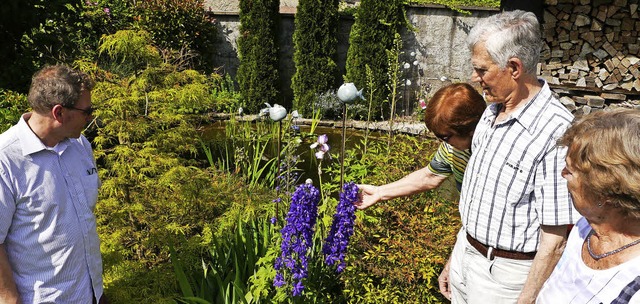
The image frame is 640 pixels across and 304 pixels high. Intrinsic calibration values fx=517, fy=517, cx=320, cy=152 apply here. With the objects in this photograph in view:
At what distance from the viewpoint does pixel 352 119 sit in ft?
23.6

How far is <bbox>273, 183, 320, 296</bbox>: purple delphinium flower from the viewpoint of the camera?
2.07m

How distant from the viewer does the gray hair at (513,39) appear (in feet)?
5.16

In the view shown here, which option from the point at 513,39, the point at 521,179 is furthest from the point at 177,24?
the point at 521,179

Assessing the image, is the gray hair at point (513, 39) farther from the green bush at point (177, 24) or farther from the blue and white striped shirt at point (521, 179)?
the green bush at point (177, 24)

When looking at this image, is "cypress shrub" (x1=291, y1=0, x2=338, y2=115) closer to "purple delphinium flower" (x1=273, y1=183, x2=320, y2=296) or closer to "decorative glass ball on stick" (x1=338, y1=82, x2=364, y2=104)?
"decorative glass ball on stick" (x1=338, y1=82, x2=364, y2=104)

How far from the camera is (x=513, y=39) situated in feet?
5.16

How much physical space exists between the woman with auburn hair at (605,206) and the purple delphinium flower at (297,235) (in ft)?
3.30

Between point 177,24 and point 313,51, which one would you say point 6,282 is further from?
point 177,24

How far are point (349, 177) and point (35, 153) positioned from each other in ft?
6.15

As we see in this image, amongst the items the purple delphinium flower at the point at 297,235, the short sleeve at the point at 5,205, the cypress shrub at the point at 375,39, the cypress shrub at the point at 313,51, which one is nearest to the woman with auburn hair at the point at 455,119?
the purple delphinium flower at the point at 297,235

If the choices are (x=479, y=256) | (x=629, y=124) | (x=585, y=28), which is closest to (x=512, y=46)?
(x=629, y=124)

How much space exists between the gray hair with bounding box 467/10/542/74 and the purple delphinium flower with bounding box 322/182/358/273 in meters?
0.83

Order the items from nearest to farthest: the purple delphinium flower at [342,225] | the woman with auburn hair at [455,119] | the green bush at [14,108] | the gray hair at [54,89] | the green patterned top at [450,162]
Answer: the gray hair at [54,89] → the woman with auburn hair at [455,119] → the green patterned top at [450,162] → the purple delphinium flower at [342,225] → the green bush at [14,108]

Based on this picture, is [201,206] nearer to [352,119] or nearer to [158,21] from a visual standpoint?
[352,119]
